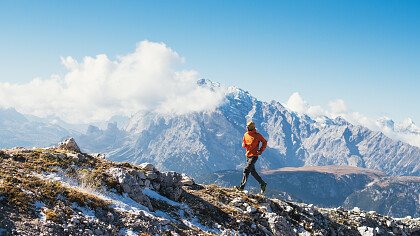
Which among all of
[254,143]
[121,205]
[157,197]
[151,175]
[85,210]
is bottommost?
[85,210]

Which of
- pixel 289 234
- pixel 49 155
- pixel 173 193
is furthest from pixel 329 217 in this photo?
pixel 49 155

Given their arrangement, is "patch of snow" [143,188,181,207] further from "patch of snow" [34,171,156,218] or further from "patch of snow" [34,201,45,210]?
"patch of snow" [34,201,45,210]

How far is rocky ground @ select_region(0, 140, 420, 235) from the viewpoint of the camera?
14.2 m

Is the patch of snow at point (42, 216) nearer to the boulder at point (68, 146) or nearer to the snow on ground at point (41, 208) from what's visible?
the snow on ground at point (41, 208)

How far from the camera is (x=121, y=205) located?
1742 centimetres

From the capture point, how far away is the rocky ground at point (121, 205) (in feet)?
46.5

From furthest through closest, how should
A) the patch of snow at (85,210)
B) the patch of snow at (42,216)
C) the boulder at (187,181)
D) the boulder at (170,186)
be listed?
the boulder at (187,181)
the boulder at (170,186)
the patch of snow at (85,210)
the patch of snow at (42,216)

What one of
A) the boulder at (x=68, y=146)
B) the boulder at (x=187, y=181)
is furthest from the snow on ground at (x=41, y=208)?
the boulder at (x=187, y=181)

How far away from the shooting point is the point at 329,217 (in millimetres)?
28594

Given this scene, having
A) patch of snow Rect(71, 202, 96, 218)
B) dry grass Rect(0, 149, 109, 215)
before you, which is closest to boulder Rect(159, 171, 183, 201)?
dry grass Rect(0, 149, 109, 215)

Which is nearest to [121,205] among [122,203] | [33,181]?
[122,203]

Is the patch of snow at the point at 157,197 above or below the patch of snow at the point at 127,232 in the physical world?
above

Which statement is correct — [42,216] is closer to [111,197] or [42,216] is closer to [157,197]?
[111,197]

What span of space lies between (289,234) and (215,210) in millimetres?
4390
